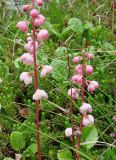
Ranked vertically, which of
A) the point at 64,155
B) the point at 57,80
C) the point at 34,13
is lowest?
the point at 64,155

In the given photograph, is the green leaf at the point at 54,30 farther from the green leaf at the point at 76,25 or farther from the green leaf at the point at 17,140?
the green leaf at the point at 17,140

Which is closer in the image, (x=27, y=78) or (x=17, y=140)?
(x=27, y=78)

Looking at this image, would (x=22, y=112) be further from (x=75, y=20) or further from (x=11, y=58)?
(x=75, y=20)

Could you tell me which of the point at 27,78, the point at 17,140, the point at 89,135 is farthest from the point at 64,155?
the point at 27,78

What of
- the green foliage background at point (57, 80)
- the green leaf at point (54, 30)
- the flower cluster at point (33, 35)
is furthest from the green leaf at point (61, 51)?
the flower cluster at point (33, 35)

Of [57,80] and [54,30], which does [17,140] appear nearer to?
[57,80]

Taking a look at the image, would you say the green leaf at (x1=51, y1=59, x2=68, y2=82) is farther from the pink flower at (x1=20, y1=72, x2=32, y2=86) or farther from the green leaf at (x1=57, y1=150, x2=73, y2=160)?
the pink flower at (x1=20, y1=72, x2=32, y2=86)

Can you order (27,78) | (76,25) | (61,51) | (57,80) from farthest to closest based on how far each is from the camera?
(76,25), (61,51), (57,80), (27,78)

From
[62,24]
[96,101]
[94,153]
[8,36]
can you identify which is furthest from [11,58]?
[94,153]
